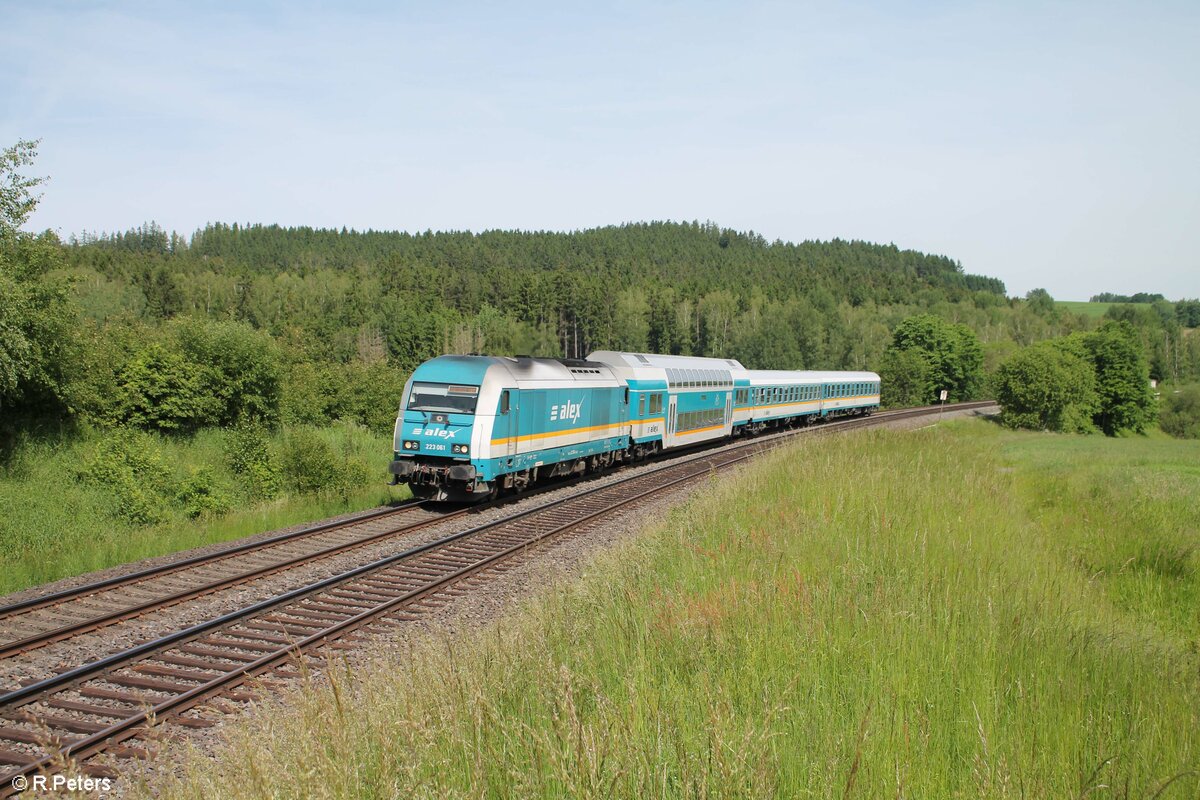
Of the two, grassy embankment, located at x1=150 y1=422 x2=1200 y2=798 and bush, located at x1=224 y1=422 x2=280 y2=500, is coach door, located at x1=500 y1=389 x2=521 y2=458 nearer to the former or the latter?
bush, located at x1=224 y1=422 x2=280 y2=500

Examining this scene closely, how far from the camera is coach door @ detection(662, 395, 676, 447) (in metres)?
28.6

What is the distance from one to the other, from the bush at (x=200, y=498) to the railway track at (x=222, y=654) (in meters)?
7.23

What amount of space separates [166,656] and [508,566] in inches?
216

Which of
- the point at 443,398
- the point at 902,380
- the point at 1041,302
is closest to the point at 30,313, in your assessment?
the point at 443,398

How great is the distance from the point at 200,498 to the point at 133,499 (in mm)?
1459

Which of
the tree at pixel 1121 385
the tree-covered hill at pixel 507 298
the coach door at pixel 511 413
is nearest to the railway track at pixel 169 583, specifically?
the coach door at pixel 511 413

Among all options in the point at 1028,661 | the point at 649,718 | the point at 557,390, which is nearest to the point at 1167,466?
the point at 557,390

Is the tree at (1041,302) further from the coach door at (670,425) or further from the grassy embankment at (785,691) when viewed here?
the grassy embankment at (785,691)

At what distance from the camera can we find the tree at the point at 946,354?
295 ft

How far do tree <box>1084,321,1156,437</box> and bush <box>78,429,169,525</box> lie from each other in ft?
238

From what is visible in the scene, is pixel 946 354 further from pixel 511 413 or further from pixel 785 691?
pixel 785 691

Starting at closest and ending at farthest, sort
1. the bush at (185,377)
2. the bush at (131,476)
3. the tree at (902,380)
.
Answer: the bush at (131,476) < the bush at (185,377) < the tree at (902,380)

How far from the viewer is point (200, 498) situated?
60.4ft

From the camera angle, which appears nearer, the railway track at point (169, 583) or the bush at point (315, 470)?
the railway track at point (169, 583)
